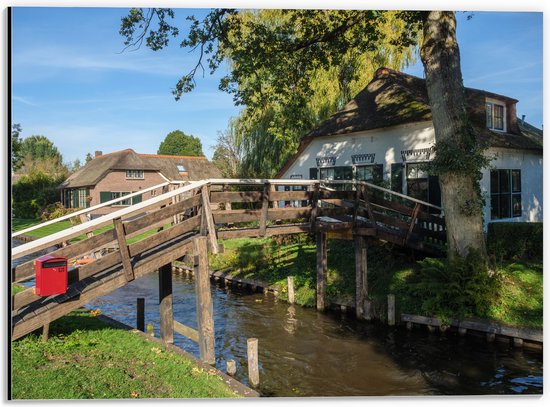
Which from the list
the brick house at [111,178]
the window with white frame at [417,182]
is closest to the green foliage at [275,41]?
the window with white frame at [417,182]

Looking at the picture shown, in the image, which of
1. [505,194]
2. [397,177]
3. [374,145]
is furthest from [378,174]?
[505,194]

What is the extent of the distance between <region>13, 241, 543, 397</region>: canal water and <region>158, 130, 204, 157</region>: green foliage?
4033 centimetres

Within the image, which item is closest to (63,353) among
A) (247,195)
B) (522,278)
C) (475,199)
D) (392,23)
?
(247,195)

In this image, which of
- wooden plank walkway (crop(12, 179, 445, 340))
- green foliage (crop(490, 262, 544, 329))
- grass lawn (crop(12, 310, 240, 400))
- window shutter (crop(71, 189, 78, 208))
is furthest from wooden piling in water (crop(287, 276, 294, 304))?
window shutter (crop(71, 189, 78, 208))

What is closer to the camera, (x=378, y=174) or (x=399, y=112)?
(x=399, y=112)

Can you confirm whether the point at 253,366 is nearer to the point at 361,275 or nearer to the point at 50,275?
the point at 50,275

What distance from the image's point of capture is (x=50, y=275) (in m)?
6.16

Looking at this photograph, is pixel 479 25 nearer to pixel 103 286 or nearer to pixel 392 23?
pixel 392 23

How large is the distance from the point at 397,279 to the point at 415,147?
422 cm

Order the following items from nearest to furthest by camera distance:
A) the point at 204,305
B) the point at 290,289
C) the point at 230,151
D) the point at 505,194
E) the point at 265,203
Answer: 1. the point at 204,305
2. the point at 265,203
3. the point at 290,289
4. the point at 505,194
5. the point at 230,151

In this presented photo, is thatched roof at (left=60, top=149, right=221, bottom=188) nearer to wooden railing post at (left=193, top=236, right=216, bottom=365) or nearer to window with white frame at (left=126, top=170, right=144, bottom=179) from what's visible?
window with white frame at (left=126, top=170, right=144, bottom=179)

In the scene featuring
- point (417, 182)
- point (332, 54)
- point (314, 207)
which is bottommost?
point (314, 207)

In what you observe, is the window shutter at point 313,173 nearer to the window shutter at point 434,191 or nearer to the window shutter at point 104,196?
the window shutter at point 434,191

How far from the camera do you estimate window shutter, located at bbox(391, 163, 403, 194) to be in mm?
14602
